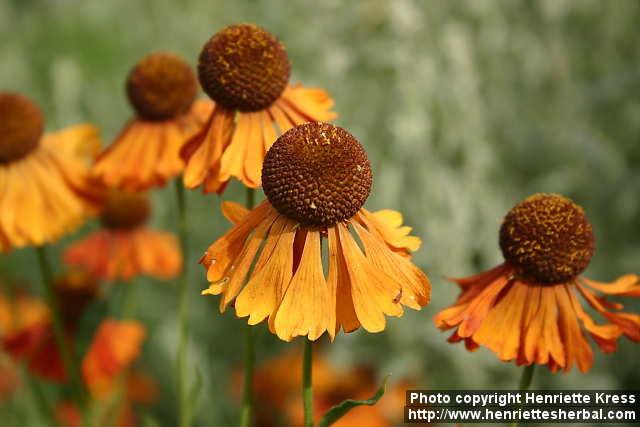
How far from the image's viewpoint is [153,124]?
5.63 feet

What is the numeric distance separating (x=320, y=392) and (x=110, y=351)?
0.80 meters

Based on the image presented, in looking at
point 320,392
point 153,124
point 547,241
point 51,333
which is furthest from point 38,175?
point 320,392

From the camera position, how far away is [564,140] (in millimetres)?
2973

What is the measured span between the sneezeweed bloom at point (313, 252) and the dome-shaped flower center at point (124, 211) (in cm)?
145

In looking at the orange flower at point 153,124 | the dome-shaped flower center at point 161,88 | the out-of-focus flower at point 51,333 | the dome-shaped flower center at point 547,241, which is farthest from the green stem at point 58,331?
the dome-shaped flower center at point 547,241

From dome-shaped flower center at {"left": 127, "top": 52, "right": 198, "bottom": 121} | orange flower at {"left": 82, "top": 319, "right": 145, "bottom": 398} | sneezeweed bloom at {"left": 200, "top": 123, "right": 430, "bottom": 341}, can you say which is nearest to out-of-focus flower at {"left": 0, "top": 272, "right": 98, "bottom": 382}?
orange flower at {"left": 82, "top": 319, "right": 145, "bottom": 398}

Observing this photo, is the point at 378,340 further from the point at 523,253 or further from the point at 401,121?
the point at 523,253

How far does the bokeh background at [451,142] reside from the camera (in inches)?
108

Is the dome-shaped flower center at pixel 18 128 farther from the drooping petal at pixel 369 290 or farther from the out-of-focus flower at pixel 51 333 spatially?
the drooping petal at pixel 369 290

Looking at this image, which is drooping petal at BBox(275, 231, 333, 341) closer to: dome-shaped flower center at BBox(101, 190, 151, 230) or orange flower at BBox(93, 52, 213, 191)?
orange flower at BBox(93, 52, 213, 191)

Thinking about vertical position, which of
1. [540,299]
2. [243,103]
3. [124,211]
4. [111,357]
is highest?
[243,103]

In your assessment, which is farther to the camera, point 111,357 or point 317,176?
point 111,357

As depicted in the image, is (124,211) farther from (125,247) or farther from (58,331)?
(58,331)

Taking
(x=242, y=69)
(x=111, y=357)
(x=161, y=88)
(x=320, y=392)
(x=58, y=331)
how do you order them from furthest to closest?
(x=320, y=392)
(x=111, y=357)
(x=161, y=88)
(x=58, y=331)
(x=242, y=69)
